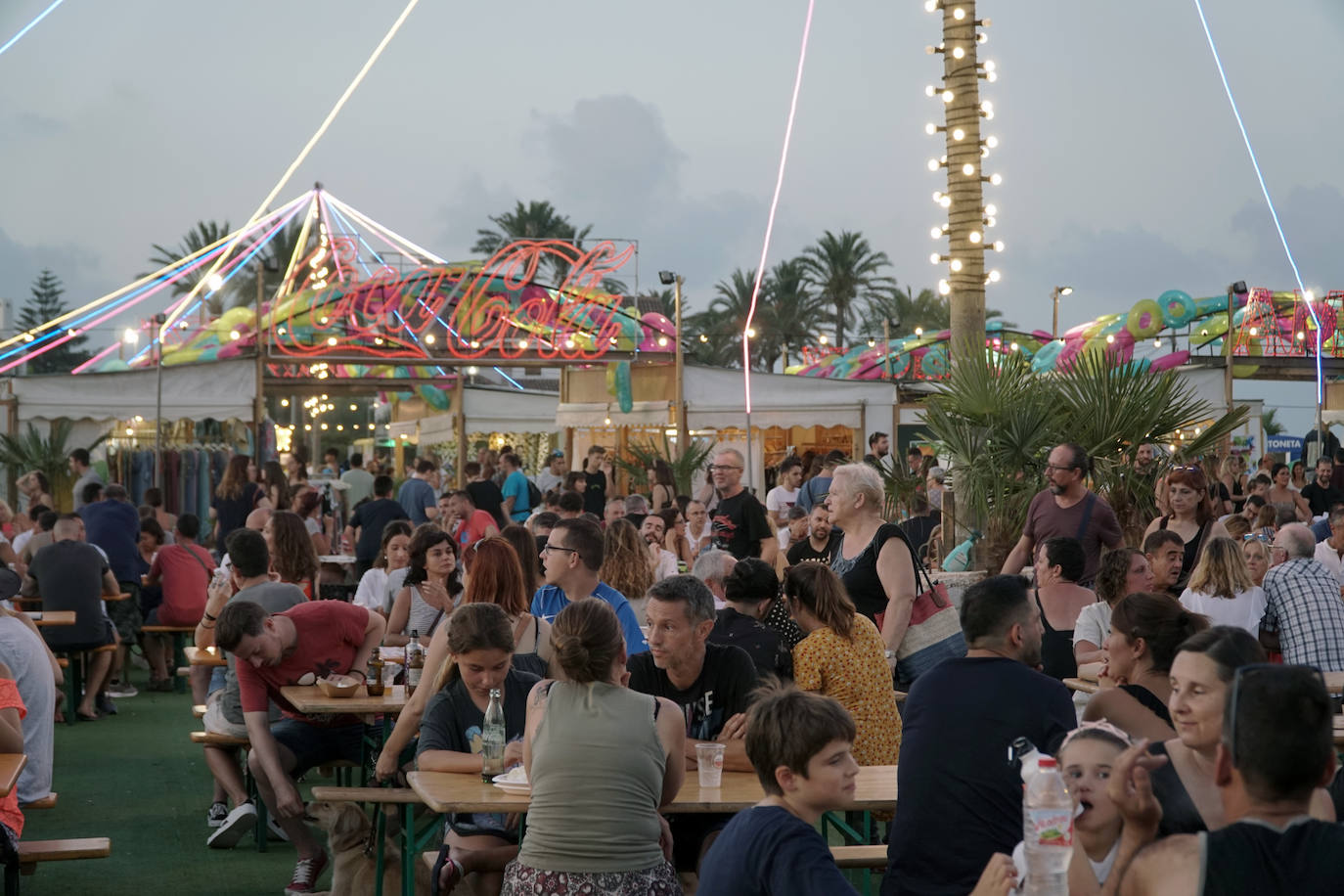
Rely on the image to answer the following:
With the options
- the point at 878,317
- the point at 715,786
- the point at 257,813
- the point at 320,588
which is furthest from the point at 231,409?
the point at 878,317

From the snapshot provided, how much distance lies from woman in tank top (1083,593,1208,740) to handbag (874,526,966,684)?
244 cm

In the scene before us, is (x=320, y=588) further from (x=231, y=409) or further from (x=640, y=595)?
(x=231, y=409)

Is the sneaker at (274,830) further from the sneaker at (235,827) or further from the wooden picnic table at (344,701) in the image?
the wooden picnic table at (344,701)

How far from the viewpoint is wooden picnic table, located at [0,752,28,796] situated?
4.55 metres

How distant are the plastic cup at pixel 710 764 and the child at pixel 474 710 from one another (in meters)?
0.63

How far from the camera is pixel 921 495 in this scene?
38.7ft

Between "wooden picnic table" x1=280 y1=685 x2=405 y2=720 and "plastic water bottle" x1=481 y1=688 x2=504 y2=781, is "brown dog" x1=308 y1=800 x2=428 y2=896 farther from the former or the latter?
"plastic water bottle" x1=481 y1=688 x2=504 y2=781

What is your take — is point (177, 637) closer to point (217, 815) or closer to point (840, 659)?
point (217, 815)

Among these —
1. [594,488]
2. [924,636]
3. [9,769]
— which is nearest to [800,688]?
[924,636]

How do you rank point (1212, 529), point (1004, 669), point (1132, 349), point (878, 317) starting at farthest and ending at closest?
1. point (878, 317)
2. point (1132, 349)
3. point (1212, 529)
4. point (1004, 669)

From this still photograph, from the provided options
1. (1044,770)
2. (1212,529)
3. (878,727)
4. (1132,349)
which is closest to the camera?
(1044,770)

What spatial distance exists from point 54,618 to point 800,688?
6666 mm

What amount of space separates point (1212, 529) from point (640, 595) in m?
3.12

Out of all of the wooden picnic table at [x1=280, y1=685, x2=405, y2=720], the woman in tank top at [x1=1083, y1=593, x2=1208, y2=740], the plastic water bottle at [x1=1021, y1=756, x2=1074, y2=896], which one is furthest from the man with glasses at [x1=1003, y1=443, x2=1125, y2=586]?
the plastic water bottle at [x1=1021, y1=756, x2=1074, y2=896]
